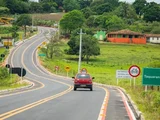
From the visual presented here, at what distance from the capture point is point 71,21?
144 meters

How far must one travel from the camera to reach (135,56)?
10525 cm

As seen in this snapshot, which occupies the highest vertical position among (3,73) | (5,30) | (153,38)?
(5,30)

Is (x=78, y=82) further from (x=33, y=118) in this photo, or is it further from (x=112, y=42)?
(x=112, y=42)

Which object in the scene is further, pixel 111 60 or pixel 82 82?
pixel 111 60

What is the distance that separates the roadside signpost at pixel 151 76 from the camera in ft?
78.5

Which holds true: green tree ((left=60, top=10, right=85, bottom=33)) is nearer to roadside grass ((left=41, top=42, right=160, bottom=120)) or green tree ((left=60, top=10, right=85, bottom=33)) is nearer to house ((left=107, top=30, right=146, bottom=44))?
house ((left=107, top=30, right=146, bottom=44))

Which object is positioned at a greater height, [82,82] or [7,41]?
[7,41]

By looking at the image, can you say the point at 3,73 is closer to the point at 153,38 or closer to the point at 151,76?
the point at 151,76

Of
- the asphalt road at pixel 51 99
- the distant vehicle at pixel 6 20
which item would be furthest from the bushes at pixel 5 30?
the distant vehicle at pixel 6 20

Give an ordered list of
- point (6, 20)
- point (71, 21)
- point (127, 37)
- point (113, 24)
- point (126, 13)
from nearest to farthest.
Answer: point (127, 37)
point (71, 21)
point (113, 24)
point (6, 20)
point (126, 13)

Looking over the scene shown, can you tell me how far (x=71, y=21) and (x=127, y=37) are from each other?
2033cm

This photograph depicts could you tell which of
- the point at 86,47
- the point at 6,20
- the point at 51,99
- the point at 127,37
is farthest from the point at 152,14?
the point at 51,99

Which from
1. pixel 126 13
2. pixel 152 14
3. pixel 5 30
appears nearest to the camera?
pixel 5 30

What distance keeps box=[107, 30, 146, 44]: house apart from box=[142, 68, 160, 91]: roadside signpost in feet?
358
